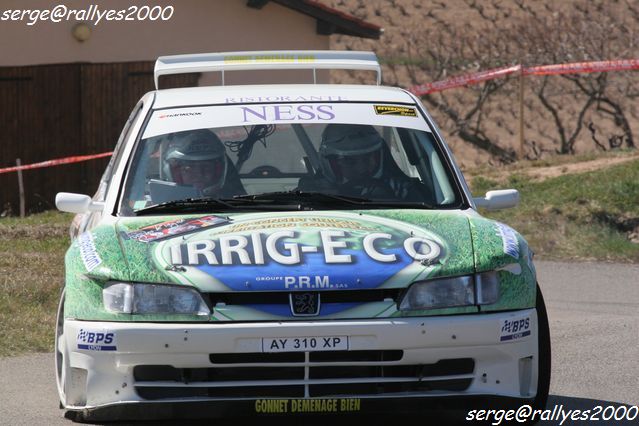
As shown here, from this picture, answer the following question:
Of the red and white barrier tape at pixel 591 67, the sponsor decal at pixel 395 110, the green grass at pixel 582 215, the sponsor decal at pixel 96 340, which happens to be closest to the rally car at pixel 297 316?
the sponsor decal at pixel 96 340

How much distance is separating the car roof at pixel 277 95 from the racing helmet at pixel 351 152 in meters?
0.21

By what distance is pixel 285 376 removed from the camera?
16.9 feet

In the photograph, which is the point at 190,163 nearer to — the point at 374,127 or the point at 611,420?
the point at 374,127

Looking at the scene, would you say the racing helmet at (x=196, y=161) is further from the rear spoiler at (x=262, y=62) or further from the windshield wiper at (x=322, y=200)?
the rear spoiler at (x=262, y=62)

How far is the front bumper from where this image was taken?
5.05 metres

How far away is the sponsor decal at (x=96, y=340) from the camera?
508 cm

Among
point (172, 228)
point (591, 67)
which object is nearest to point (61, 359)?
point (172, 228)

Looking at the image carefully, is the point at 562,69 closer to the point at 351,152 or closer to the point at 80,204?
the point at 351,152

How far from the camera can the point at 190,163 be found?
6.49 m

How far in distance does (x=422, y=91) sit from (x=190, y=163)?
14.4 m
